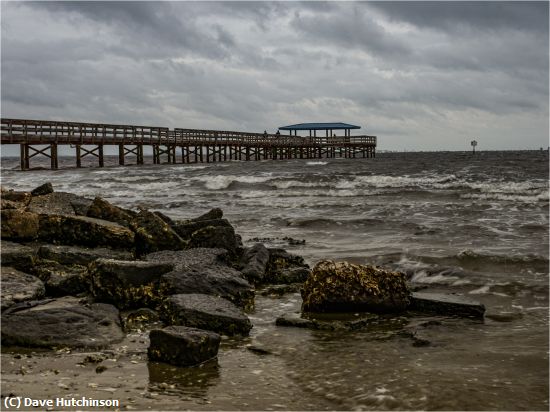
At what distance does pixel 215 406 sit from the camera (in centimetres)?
389

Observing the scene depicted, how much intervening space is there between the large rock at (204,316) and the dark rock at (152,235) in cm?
286

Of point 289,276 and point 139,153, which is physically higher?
point 139,153

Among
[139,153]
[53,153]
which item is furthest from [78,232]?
[139,153]

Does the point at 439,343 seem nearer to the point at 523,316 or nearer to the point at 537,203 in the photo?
the point at 523,316

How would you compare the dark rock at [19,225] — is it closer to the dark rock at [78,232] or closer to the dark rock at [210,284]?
the dark rock at [78,232]

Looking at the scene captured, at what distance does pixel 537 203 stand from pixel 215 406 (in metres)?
17.6

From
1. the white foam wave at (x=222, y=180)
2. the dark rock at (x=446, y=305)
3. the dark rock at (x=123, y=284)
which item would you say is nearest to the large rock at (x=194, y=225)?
the dark rock at (x=123, y=284)

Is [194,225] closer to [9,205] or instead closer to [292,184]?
[9,205]

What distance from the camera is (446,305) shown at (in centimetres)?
648

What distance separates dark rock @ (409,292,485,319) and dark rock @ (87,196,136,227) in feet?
15.5

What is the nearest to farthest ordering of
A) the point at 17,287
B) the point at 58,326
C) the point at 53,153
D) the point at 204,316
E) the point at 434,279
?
the point at 58,326, the point at 204,316, the point at 17,287, the point at 434,279, the point at 53,153

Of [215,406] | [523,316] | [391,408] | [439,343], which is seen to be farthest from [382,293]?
[215,406]

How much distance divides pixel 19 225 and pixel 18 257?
1204mm

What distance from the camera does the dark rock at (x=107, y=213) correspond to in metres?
9.20
